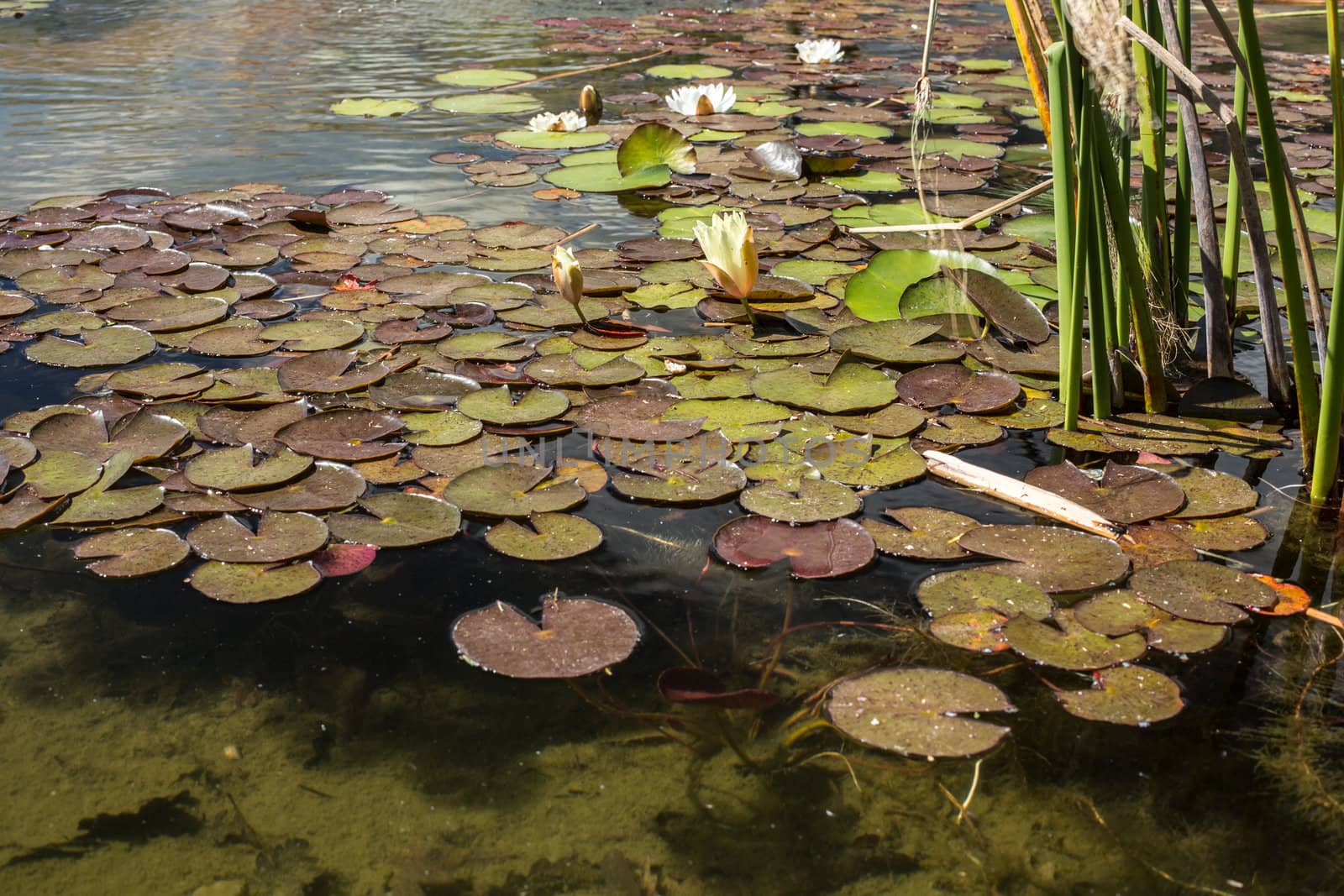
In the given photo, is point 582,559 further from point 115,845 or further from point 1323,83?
point 1323,83

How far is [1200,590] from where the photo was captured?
154 centimetres

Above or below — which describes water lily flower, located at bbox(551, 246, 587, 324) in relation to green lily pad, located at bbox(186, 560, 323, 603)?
above

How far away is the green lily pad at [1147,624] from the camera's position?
144cm

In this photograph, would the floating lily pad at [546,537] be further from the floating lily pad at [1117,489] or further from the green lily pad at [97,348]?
the green lily pad at [97,348]

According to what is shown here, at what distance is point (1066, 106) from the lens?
173cm

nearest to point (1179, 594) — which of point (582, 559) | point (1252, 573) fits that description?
point (1252, 573)

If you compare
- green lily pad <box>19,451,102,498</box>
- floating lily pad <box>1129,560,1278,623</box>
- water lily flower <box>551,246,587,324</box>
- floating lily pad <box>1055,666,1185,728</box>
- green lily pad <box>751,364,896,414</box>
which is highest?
water lily flower <box>551,246,587,324</box>

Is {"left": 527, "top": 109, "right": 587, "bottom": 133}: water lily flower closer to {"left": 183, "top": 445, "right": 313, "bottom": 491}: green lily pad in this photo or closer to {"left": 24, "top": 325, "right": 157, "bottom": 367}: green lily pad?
{"left": 24, "top": 325, "right": 157, "bottom": 367}: green lily pad

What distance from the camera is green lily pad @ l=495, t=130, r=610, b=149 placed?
4117 mm

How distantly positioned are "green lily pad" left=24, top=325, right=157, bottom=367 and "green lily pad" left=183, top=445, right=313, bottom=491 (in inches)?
21.5

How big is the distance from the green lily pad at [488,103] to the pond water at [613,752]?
11.0ft

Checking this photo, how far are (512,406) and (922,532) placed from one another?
85cm

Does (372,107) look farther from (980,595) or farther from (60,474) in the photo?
(980,595)

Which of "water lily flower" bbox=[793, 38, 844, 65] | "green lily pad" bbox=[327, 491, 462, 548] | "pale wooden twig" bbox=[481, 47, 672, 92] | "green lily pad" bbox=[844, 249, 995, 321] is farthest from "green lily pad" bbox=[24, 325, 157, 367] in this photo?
"water lily flower" bbox=[793, 38, 844, 65]
